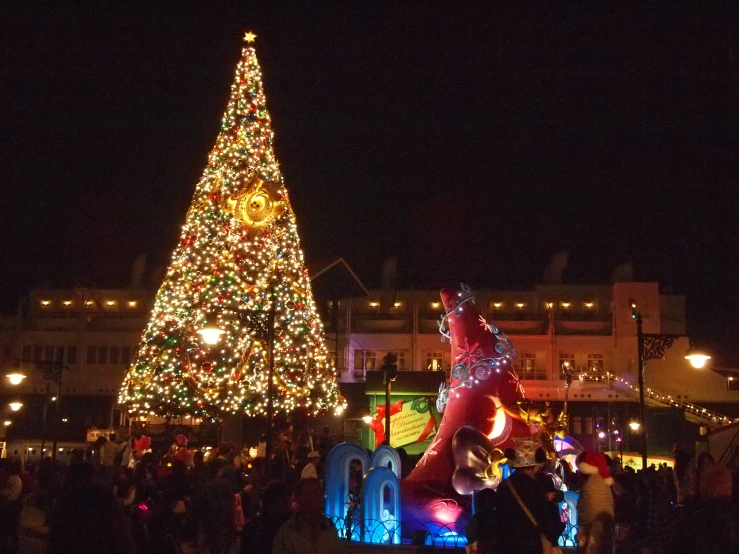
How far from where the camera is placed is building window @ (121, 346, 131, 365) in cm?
4931

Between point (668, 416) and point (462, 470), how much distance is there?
106ft

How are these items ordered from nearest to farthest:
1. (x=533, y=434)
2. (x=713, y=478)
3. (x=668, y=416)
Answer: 1. (x=713, y=478)
2. (x=533, y=434)
3. (x=668, y=416)

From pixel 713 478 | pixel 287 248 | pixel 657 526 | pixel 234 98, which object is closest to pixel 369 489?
pixel 657 526

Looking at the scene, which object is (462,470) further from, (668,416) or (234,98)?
Result: (668,416)

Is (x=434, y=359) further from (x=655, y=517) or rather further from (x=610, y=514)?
(x=610, y=514)

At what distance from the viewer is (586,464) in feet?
31.7

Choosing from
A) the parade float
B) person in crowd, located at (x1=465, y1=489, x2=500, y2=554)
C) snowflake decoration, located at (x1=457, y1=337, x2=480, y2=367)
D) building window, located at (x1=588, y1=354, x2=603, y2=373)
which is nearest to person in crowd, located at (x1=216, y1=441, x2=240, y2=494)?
the parade float

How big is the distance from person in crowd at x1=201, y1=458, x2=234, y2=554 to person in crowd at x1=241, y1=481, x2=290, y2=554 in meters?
4.15

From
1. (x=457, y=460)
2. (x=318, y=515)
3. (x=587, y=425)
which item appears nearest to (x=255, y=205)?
(x=457, y=460)

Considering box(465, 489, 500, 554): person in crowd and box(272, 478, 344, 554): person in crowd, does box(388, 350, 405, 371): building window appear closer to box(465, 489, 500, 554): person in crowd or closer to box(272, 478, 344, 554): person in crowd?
box(465, 489, 500, 554): person in crowd

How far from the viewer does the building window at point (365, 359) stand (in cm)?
4766

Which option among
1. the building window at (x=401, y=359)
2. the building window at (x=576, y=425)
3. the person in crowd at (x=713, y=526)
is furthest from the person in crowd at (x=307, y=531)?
the building window at (x=401, y=359)

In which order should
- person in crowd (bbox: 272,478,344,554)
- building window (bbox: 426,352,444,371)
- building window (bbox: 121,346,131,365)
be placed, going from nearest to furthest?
1. person in crowd (bbox: 272,478,344,554)
2. building window (bbox: 426,352,444,371)
3. building window (bbox: 121,346,131,365)

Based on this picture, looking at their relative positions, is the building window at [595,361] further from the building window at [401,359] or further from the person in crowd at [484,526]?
the person in crowd at [484,526]
